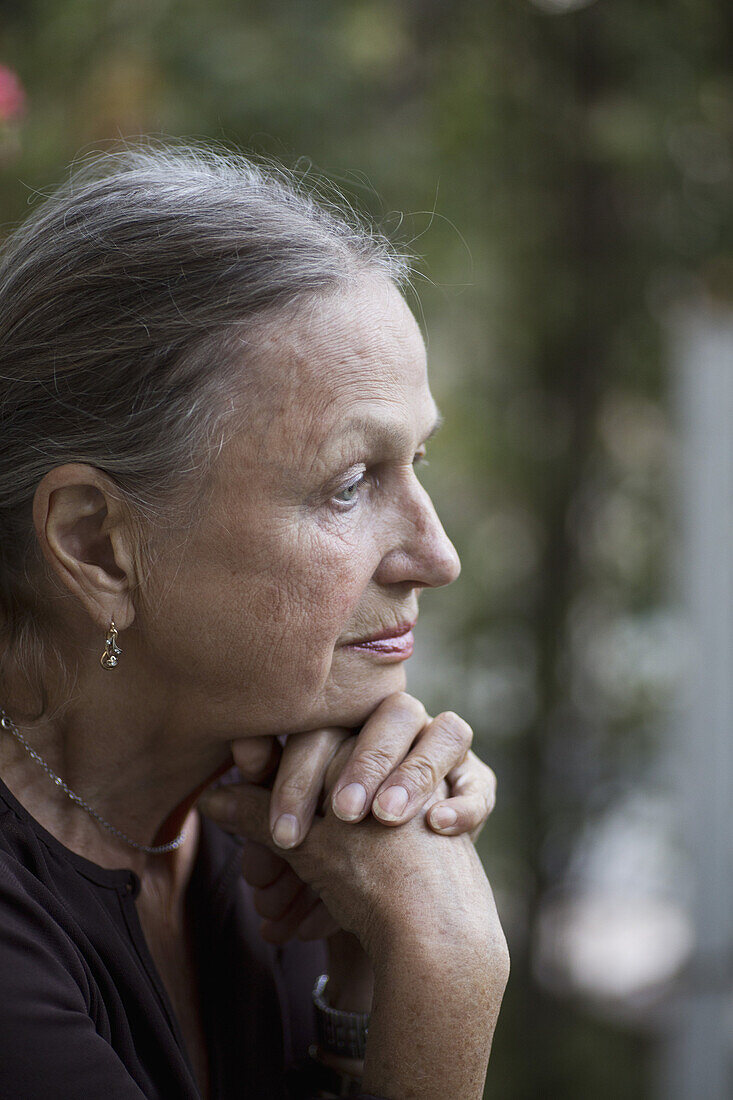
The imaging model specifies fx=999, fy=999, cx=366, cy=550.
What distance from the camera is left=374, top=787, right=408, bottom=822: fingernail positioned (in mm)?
1420

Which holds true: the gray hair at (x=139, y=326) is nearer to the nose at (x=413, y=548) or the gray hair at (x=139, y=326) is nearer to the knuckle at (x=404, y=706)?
the nose at (x=413, y=548)

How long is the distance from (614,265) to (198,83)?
1863 millimetres

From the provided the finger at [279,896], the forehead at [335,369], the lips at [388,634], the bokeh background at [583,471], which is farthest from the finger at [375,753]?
the bokeh background at [583,471]

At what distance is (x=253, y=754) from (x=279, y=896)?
1.00 ft

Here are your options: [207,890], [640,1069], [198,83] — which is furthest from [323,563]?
[640,1069]

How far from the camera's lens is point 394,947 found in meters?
1.34

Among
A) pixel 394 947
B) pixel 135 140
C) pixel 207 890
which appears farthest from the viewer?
pixel 135 140

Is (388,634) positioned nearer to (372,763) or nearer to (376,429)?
(372,763)

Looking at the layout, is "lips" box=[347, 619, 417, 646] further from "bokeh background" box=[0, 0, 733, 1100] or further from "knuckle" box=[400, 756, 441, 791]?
"bokeh background" box=[0, 0, 733, 1100]

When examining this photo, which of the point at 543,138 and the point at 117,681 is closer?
the point at 117,681

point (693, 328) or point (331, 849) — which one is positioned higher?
point (693, 328)

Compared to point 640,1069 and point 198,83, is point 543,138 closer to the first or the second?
point 198,83

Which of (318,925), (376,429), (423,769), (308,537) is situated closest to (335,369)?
(376,429)

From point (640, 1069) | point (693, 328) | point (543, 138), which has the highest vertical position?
point (543, 138)
